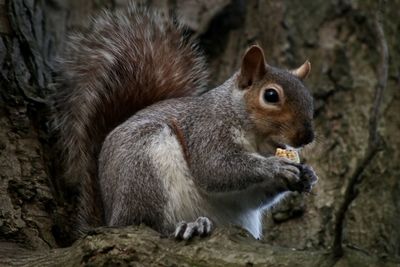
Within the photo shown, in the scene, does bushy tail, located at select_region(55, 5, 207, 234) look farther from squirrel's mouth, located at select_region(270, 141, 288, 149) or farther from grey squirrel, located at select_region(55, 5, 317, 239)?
squirrel's mouth, located at select_region(270, 141, 288, 149)

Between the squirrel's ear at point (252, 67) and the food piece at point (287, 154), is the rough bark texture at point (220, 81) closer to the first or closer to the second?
the food piece at point (287, 154)


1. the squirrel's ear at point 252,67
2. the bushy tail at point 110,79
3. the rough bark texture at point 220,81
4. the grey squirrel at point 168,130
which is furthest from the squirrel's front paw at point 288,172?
the bushy tail at point 110,79

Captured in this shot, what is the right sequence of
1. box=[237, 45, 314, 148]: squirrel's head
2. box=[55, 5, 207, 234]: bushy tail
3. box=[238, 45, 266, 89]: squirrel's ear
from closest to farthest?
box=[237, 45, 314, 148]: squirrel's head, box=[238, 45, 266, 89]: squirrel's ear, box=[55, 5, 207, 234]: bushy tail

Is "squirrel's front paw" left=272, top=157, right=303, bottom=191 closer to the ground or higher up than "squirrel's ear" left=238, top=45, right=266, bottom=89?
closer to the ground

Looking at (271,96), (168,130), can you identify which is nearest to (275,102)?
(271,96)

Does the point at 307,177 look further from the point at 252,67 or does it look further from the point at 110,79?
the point at 110,79

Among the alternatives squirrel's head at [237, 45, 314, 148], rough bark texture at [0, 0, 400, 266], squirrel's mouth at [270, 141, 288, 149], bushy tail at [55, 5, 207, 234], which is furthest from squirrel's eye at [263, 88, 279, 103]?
bushy tail at [55, 5, 207, 234]

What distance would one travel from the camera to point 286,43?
2791mm

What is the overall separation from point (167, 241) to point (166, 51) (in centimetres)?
94

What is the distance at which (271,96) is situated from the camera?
7.22 feet

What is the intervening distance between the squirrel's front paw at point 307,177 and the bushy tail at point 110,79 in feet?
1.97

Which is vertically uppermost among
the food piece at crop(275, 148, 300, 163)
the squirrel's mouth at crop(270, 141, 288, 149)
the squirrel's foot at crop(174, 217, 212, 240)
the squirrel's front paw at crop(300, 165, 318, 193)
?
the squirrel's mouth at crop(270, 141, 288, 149)

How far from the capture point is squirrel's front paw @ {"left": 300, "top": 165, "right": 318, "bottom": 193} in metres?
2.11

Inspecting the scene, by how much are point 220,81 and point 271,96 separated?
67 cm
